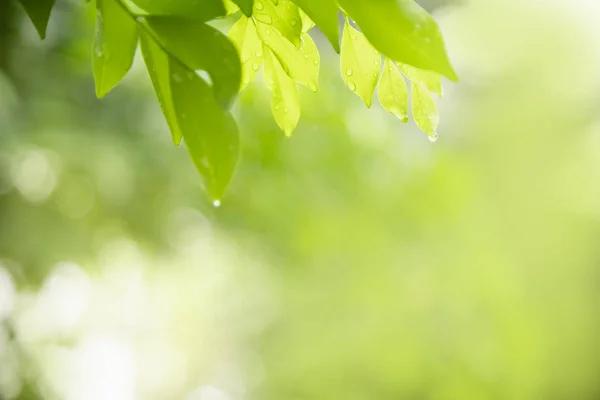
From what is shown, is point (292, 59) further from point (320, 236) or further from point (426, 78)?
point (320, 236)

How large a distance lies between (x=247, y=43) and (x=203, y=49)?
0.07m

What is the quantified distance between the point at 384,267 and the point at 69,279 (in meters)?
1.26

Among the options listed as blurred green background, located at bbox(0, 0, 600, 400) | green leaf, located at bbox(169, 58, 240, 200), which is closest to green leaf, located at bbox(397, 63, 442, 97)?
green leaf, located at bbox(169, 58, 240, 200)

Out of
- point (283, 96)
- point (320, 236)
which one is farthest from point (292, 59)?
point (320, 236)

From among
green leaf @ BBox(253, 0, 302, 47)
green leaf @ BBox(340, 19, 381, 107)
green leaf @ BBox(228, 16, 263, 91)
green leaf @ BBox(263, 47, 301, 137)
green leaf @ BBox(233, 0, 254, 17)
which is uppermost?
green leaf @ BBox(233, 0, 254, 17)

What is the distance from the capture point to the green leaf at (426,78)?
0.29 meters

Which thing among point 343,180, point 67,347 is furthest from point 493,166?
point 67,347

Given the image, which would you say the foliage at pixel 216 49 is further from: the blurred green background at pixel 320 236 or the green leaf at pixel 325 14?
the blurred green background at pixel 320 236

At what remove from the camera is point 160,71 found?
261mm

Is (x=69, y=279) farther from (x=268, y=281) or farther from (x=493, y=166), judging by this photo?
(x=493, y=166)

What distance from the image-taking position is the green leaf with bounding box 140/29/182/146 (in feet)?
0.85

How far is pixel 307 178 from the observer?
220 cm

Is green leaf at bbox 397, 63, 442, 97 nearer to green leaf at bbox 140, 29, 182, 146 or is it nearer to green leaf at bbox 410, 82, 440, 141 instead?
green leaf at bbox 410, 82, 440, 141

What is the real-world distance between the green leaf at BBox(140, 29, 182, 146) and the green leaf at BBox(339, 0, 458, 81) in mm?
82
